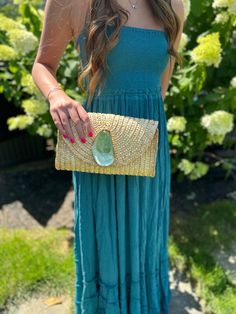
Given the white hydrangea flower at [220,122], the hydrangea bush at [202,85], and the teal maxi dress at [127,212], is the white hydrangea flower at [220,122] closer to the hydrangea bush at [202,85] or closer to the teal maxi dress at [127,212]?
the hydrangea bush at [202,85]

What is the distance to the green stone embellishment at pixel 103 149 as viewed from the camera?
134cm

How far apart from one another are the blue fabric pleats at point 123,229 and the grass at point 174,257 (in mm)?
527

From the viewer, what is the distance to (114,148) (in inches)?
53.7

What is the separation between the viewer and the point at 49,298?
2336mm

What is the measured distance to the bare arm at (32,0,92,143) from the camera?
48.3 inches

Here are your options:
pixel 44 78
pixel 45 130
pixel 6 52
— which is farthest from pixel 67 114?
pixel 45 130

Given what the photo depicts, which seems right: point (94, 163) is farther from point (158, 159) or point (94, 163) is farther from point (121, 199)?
point (158, 159)

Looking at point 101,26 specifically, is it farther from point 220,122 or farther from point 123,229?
point 220,122

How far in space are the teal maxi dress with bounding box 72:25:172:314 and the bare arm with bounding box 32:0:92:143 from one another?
0.07 meters

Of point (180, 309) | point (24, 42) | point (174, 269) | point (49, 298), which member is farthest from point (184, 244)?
point (24, 42)

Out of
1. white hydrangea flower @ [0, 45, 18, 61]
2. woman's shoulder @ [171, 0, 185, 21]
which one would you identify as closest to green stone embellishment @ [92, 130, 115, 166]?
woman's shoulder @ [171, 0, 185, 21]

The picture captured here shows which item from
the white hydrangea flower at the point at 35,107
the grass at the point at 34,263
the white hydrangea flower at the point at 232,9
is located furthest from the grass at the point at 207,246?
the white hydrangea flower at the point at 232,9

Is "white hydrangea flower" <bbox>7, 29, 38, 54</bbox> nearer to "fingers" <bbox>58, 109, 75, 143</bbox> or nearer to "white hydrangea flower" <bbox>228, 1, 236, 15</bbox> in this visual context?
"white hydrangea flower" <bbox>228, 1, 236, 15</bbox>

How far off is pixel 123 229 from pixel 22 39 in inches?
54.5
